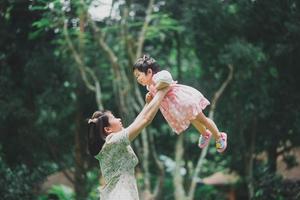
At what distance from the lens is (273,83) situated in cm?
1166

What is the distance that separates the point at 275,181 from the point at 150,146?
2.48 m

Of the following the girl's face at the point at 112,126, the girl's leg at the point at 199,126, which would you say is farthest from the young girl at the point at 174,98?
the girl's face at the point at 112,126

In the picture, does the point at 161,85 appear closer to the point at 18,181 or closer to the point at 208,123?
the point at 208,123

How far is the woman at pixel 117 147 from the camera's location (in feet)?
11.5

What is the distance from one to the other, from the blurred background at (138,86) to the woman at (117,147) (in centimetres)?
589

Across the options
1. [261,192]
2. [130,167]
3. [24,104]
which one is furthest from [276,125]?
[130,167]

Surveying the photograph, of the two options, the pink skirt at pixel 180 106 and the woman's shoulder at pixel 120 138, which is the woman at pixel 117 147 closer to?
the woman's shoulder at pixel 120 138

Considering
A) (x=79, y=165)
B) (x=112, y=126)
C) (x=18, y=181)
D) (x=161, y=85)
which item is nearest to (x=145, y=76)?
(x=161, y=85)

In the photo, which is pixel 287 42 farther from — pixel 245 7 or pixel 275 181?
pixel 275 181

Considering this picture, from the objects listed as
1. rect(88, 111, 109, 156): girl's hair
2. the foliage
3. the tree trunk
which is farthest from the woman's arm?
the tree trunk

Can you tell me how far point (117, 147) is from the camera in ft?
11.7

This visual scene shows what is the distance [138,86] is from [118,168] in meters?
8.43

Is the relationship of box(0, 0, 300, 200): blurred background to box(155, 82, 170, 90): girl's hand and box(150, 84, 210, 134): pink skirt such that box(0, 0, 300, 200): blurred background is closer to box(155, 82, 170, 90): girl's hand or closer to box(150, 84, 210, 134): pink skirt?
box(150, 84, 210, 134): pink skirt

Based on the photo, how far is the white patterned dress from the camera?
352 centimetres
